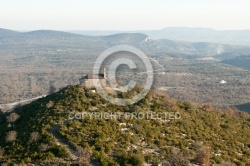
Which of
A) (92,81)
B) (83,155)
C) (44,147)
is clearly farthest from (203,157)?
(92,81)

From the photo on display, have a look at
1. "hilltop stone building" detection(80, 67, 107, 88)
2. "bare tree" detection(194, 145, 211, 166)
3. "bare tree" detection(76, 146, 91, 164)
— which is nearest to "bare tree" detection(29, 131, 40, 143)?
"bare tree" detection(76, 146, 91, 164)

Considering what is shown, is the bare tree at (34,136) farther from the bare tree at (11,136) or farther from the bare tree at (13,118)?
the bare tree at (13,118)

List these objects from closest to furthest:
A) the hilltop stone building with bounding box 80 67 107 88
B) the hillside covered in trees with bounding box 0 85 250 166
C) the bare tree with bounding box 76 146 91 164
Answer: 1. the bare tree with bounding box 76 146 91 164
2. the hillside covered in trees with bounding box 0 85 250 166
3. the hilltop stone building with bounding box 80 67 107 88

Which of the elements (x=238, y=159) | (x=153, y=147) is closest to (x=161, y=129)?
(x=153, y=147)

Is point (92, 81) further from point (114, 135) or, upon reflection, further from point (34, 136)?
point (34, 136)

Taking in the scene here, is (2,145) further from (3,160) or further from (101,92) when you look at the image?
(101,92)

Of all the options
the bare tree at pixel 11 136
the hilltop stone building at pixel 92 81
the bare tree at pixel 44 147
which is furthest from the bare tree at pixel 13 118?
the bare tree at pixel 44 147

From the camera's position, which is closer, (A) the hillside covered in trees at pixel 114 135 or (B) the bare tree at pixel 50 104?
(A) the hillside covered in trees at pixel 114 135

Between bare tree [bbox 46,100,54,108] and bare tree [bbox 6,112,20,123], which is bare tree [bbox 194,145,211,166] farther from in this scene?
bare tree [bbox 6,112,20,123]
